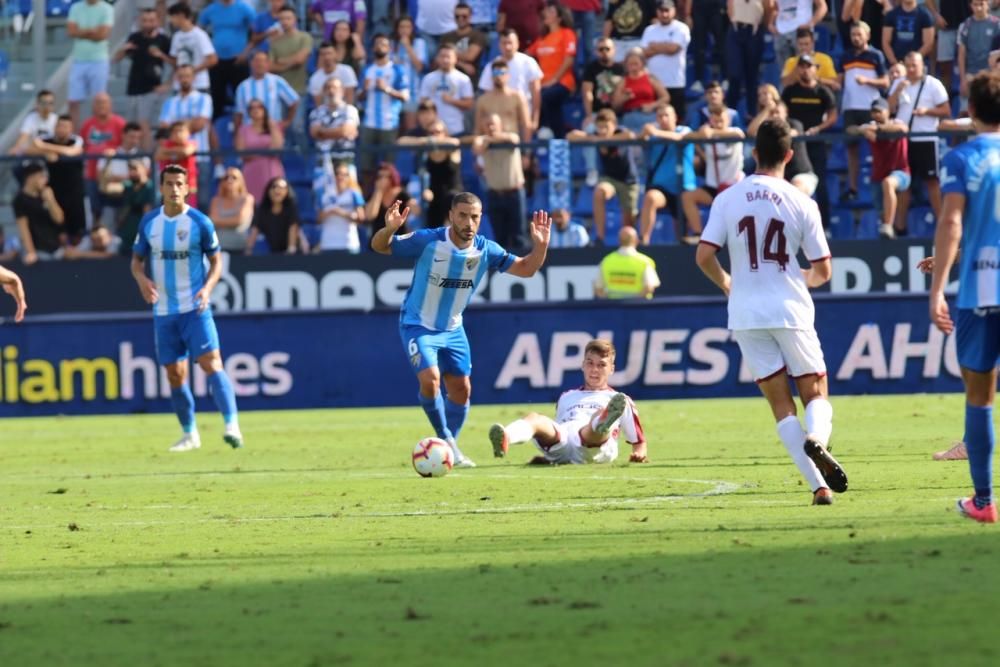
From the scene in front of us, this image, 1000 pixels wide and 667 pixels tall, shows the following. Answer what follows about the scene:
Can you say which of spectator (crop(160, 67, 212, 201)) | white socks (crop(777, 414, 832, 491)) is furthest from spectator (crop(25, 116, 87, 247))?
white socks (crop(777, 414, 832, 491))

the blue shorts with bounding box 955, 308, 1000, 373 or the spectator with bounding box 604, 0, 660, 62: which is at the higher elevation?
the spectator with bounding box 604, 0, 660, 62

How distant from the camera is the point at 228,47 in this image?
26.2 m

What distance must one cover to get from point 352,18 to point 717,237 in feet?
55.0

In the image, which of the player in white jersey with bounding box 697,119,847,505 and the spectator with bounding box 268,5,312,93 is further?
the spectator with bounding box 268,5,312,93

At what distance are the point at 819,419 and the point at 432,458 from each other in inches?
159

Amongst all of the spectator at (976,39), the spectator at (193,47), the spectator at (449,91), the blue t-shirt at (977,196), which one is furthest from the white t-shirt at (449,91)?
A: the blue t-shirt at (977,196)

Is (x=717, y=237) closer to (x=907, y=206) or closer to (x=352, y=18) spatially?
(x=907, y=206)

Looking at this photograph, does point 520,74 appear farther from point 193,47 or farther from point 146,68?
point 146,68

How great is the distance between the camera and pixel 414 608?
7.00 metres

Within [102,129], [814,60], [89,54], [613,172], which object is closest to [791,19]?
[814,60]

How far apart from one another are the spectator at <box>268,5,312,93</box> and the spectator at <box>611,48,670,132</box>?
461 centimetres

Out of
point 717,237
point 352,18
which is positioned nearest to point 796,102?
point 352,18

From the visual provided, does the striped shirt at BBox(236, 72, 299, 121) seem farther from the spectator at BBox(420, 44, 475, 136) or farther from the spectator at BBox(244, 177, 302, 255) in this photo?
the spectator at BBox(420, 44, 475, 136)

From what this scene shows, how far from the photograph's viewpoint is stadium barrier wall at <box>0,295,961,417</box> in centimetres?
2208
